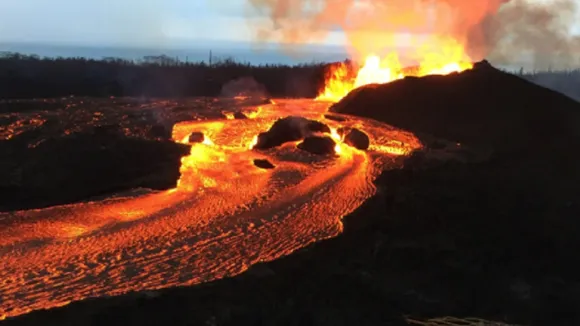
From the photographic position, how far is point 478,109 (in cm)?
2408

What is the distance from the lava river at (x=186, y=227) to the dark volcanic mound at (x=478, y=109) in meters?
5.01

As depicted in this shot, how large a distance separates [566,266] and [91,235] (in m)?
8.23

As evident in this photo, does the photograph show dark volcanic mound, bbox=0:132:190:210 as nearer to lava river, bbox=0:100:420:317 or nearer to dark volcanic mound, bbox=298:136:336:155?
lava river, bbox=0:100:420:317

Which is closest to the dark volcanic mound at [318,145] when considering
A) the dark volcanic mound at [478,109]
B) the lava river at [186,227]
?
the lava river at [186,227]

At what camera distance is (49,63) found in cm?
5309

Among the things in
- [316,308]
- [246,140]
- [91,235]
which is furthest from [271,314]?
[246,140]

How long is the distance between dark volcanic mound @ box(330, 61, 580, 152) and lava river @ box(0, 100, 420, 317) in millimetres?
5009

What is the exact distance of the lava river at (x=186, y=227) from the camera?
9219 millimetres

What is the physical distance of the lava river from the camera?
922 centimetres

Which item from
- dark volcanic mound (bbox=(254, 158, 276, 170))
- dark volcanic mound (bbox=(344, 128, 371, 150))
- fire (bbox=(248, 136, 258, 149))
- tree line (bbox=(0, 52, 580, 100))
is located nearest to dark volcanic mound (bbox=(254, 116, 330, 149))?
fire (bbox=(248, 136, 258, 149))

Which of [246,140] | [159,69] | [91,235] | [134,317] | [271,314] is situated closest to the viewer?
[134,317]

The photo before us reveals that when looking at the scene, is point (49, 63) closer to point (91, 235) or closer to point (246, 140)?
point (246, 140)

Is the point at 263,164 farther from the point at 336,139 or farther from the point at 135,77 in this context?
the point at 135,77

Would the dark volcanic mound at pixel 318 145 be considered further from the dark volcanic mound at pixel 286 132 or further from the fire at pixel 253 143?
the fire at pixel 253 143
